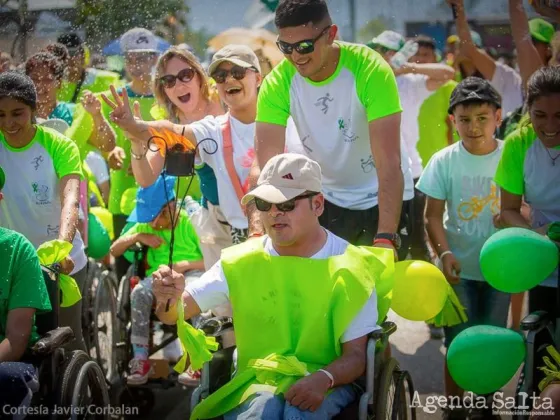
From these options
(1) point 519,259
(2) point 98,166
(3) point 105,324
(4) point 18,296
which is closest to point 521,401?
(1) point 519,259

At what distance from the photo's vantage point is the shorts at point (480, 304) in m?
4.52

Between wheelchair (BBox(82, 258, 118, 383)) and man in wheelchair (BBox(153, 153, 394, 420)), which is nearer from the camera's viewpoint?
man in wheelchair (BBox(153, 153, 394, 420))

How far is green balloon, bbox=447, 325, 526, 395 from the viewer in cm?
368

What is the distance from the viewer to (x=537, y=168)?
414 cm

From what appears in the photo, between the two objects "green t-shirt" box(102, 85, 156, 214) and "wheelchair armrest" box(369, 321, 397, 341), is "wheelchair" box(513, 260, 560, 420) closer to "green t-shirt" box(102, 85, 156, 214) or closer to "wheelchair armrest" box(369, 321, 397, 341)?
"wheelchair armrest" box(369, 321, 397, 341)

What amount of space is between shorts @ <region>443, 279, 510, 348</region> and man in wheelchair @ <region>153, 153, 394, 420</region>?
1160mm

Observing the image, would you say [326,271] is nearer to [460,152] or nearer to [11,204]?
[460,152]

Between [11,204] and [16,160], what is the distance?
0.22 m

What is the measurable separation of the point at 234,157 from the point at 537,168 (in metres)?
1.43

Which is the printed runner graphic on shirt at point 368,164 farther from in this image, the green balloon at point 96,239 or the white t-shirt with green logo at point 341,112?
the green balloon at point 96,239

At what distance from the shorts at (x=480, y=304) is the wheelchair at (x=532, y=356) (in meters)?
0.74

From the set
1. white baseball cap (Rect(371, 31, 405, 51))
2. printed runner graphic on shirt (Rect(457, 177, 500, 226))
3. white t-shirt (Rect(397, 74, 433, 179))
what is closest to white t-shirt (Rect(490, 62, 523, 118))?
white t-shirt (Rect(397, 74, 433, 179))

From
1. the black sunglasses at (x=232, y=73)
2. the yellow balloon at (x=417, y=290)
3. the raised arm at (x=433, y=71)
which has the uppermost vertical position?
the raised arm at (x=433, y=71)

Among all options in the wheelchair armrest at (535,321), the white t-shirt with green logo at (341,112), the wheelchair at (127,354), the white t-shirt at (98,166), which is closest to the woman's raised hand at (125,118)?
the white t-shirt with green logo at (341,112)
